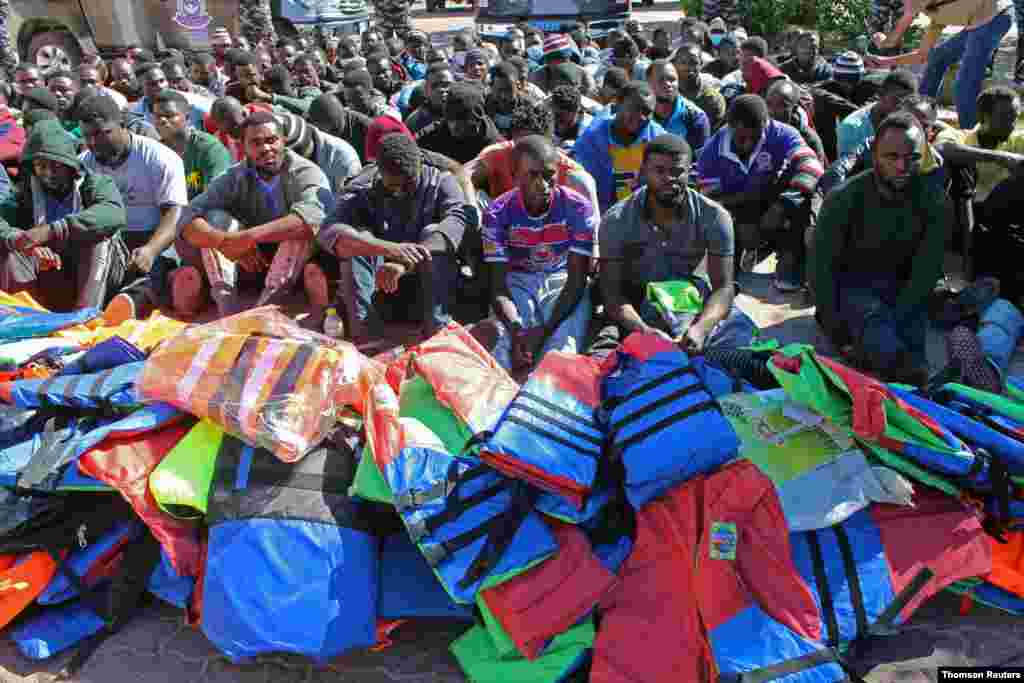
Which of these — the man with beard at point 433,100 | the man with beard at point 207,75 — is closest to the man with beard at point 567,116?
the man with beard at point 433,100

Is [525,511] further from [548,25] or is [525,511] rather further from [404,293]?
[548,25]

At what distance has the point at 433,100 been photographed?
6.59 m

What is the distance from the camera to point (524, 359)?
3.99 meters

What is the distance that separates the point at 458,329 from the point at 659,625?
126 cm

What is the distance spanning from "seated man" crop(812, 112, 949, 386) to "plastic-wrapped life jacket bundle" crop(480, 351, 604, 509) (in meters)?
1.79

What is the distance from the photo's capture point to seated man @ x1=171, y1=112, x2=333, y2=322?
4520mm

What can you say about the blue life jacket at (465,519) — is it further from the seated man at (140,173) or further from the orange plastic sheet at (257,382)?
the seated man at (140,173)

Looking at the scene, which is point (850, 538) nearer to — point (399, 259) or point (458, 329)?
point (458, 329)

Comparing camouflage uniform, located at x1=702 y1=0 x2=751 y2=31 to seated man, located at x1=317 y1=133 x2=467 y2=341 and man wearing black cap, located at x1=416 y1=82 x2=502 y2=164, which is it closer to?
man wearing black cap, located at x1=416 y1=82 x2=502 y2=164

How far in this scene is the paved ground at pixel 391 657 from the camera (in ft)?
7.65

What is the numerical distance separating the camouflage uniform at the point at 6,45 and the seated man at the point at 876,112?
10.4m

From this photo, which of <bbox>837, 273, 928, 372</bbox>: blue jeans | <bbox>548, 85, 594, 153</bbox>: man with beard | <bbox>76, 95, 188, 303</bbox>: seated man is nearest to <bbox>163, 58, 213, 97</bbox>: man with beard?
<bbox>76, 95, 188, 303</bbox>: seated man

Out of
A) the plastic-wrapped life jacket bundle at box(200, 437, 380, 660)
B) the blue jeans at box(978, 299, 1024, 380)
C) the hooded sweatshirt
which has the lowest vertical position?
Answer: the blue jeans at box(978, 299, 1024, 380)

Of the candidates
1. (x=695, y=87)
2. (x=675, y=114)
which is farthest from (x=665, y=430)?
(x=695, y=87)
